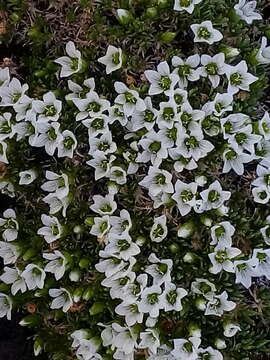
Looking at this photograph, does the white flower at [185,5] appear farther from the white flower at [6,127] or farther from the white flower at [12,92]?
the white flower at [6,127]

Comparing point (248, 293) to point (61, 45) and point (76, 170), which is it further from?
point (61, 45)

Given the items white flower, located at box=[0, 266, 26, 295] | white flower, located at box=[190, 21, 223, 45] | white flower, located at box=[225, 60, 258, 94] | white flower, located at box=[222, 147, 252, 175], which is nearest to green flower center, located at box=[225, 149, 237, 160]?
white flower, located at box=[222, 147, 252, 175]

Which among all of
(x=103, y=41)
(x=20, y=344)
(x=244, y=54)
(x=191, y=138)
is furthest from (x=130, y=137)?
A: (x=20, y=344)

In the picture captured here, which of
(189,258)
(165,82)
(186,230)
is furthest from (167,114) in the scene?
(189,258)

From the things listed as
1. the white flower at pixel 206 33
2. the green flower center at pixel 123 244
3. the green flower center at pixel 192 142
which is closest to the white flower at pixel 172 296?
the green flower center at pixel 123 244

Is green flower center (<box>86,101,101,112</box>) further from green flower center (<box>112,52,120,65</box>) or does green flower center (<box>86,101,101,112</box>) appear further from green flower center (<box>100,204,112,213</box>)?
green flower center (<box>100,204,112,213</box>)
